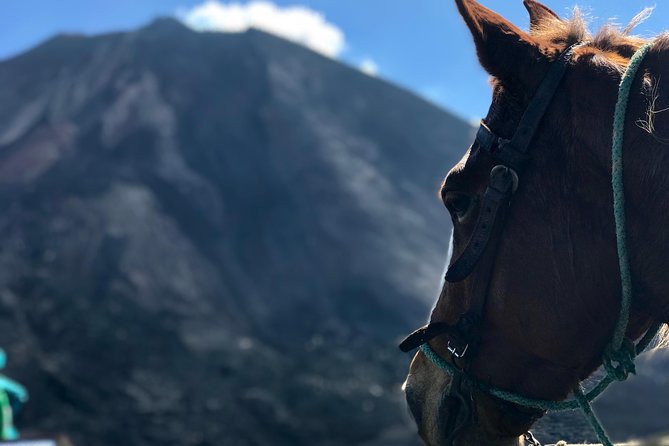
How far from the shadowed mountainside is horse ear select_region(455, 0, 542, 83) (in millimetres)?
13249

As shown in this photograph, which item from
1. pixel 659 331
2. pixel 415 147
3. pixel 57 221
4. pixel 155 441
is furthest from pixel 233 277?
pixel 659 331

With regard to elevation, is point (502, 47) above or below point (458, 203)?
above

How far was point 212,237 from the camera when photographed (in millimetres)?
22297

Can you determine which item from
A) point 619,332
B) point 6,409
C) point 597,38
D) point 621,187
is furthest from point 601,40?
point 6,409

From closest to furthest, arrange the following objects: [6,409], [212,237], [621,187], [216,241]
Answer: [621,187] → [6,409] → [216,241] → [212,237]

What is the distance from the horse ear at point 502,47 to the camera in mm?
1416

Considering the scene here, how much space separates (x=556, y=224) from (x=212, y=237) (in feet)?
70.1

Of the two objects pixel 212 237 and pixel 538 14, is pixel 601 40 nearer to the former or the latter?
pixel 538 14

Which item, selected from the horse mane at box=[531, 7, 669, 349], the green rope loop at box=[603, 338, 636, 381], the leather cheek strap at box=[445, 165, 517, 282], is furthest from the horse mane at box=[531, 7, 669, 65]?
the green rope loop at box=[603, 338, 636, 381]

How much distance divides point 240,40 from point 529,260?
29895mm

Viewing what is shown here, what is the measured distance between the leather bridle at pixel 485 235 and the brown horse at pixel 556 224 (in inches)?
0.5

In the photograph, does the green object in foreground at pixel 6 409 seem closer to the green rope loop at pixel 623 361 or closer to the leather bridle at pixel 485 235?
the leather bridle at pixel 485 235

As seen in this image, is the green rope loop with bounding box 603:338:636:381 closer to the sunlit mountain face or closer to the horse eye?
the horse eye

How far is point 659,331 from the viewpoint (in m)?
1.43
